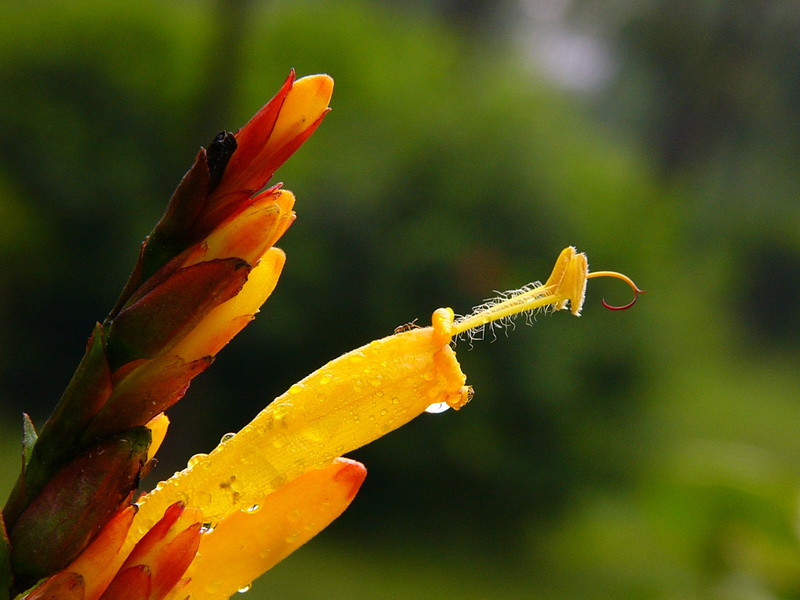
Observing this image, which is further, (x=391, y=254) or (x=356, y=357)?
(x=391, y=254)

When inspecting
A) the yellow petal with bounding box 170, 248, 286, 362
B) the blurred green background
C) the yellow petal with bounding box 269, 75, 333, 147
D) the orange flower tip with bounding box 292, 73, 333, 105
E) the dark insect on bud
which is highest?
the blurred green background

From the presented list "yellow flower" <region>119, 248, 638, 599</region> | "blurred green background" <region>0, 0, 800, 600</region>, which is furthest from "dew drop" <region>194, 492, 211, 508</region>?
"blurred green background" <region>0, 0, 800, 600</region>

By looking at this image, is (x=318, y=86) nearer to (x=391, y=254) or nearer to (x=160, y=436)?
(x=160, y=436)

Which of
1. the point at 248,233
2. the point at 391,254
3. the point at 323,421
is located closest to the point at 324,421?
the point at 323,421

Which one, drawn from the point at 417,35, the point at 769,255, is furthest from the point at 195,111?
the point at 769,255

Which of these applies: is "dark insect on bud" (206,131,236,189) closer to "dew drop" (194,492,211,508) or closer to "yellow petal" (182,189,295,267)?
"yellow petal" (182,189,295,267)

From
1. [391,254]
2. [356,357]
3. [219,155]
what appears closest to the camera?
[219,155]

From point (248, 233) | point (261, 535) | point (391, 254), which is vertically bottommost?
point (261, 535)

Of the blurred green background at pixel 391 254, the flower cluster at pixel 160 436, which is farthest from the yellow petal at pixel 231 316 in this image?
the blurred green background at pixel 391 254

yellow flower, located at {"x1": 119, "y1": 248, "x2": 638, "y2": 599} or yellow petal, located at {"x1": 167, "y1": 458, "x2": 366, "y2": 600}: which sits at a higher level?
yellow flower, located at {"x1": 119, "y1": 248, "x2": 638, "y2": 599}
